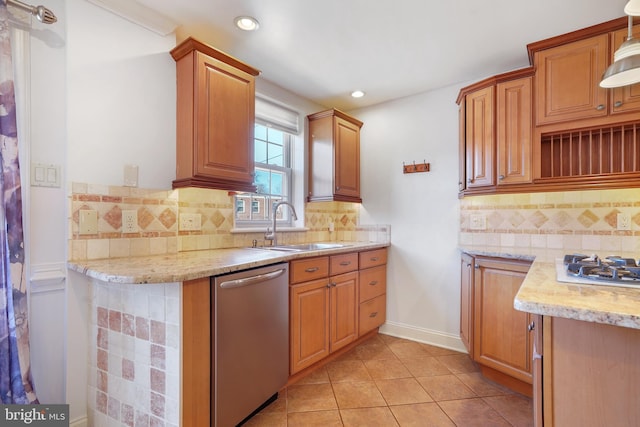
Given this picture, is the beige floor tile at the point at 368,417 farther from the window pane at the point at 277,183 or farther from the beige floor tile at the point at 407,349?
the window pane at the point at 277,183

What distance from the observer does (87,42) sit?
5.31 ft

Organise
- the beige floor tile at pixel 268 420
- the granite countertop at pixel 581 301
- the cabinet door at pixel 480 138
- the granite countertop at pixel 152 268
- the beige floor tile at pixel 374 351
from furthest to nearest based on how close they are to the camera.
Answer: the beige floor tile at pixel 374 351 → the cabinet door at pixel 480 138 → the beige floor tile at pixel 268 420 → the granite countertop at pixel 152 268 → the granite countertop at pixel 581 301

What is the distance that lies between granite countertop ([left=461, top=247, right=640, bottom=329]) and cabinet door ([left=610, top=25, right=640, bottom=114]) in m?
1.54

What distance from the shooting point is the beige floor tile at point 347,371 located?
2.22 m

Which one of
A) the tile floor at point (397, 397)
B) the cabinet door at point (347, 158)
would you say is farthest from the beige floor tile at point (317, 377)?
the cabinet door at point (347, 158)

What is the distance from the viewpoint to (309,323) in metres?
2.15

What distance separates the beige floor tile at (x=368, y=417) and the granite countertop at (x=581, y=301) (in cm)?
120

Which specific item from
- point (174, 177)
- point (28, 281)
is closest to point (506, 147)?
point (174, 177)

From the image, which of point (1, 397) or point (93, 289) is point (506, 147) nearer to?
point (93, 289)

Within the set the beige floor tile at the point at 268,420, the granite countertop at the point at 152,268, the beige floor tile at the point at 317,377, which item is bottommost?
the beige floor tile at the point at 317,377

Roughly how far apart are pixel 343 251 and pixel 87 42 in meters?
2.05

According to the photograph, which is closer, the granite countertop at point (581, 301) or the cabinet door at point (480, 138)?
the granite countertop at point (581, 301)

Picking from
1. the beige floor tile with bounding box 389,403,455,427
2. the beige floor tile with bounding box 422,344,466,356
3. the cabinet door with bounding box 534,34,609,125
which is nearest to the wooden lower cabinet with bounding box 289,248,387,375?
the beige floor tile with bounding box 422,344,466,356

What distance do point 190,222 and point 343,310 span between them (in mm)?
1369
